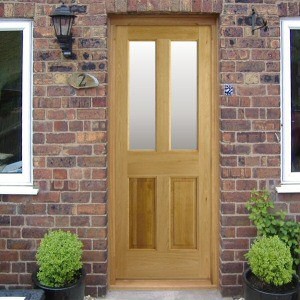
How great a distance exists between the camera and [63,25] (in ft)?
14.5

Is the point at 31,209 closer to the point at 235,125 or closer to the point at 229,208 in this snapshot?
the point at 229,208

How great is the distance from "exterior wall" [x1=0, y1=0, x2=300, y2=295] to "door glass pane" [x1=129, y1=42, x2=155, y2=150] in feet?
1.14

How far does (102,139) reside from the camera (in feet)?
15.3

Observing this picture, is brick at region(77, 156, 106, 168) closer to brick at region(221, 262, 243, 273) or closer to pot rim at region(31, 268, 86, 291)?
pot rim at region(31, 268, 86, 291)

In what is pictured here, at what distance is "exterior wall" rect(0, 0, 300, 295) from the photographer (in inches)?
182

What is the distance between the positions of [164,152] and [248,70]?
1.05 meters

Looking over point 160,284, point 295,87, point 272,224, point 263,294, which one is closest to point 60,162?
point 160,284

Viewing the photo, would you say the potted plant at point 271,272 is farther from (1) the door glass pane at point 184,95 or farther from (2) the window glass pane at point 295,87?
(1) the door glass pane at point 184,95

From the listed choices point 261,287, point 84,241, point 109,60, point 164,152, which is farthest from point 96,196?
point 261,287

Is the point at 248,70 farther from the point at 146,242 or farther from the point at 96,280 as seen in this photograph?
the point at 96,280

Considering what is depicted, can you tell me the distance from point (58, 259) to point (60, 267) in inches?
2.8

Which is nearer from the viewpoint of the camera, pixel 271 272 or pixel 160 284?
pixel 271 272

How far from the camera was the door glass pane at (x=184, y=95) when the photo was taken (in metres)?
4.88

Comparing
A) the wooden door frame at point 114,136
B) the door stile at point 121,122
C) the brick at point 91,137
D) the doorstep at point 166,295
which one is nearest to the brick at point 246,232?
the wooden door frame at point 114,136
